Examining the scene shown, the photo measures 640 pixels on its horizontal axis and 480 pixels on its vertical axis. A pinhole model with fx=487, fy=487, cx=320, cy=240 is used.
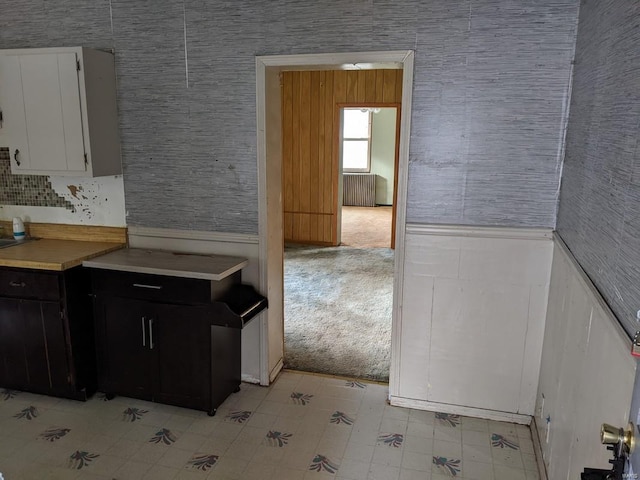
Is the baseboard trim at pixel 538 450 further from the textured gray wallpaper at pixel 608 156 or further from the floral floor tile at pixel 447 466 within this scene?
the textured gray wallpaper at pixel 608 156

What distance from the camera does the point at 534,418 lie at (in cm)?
261

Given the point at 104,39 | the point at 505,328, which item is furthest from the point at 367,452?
the point at 104,39

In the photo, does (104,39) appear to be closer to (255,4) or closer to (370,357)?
(255,4)

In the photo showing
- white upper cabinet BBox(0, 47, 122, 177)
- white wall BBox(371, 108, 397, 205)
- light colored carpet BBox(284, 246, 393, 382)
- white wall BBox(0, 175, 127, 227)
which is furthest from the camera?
white wall BBox(371, 108, 397, 205)

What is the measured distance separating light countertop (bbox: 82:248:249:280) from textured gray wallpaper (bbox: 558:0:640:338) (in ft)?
5.63

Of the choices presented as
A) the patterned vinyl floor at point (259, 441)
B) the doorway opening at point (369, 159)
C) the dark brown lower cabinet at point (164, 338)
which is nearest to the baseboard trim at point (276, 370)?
the patterned vinyl floor at point (259, 441)

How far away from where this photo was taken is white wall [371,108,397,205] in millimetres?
10938

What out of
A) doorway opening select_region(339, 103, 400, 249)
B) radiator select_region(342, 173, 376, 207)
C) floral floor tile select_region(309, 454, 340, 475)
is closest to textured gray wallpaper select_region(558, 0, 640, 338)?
floral floor tile select_region(309, 454, 340, 475)

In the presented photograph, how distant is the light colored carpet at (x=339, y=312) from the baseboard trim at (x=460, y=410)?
1.07 feet

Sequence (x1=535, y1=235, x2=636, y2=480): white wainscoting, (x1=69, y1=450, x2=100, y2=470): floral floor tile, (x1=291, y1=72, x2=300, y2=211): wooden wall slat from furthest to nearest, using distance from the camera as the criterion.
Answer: (x1=291, y1=72, x2=300, y2=211): wooden wall slat, (x1=69, y1=450, x2=100, y2=470): floral floor tile, (x1=535, y1=235, x2=636, y2=480): white wainscoting

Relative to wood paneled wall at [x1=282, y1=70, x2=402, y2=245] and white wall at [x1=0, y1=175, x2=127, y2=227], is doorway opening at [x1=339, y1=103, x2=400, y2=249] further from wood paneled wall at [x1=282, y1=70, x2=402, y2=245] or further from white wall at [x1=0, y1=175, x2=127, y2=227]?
white wall at [x1=0, y1=175, x2=127, y2=227]

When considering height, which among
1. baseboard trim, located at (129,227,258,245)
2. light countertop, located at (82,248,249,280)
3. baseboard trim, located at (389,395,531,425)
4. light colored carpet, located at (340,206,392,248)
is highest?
baseboard trim, located at (129,227,258,245)

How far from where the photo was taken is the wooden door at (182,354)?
263 centimetres

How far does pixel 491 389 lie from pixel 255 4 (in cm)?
250
